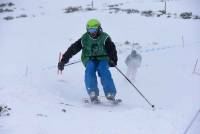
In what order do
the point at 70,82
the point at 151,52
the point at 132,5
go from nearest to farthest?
the point at 70,82 → the point at 151,52 → the point at 132,5

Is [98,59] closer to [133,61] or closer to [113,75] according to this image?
[133,61]

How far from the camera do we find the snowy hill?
8.13 meters

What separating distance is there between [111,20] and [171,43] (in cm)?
601

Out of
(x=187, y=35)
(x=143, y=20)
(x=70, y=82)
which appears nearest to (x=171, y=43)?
(x=187, y=35)

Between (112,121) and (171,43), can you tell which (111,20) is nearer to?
(171,43)

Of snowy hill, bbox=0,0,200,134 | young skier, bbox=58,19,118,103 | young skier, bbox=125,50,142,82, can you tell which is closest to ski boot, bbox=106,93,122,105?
young skier, bbox=58,19,118,103

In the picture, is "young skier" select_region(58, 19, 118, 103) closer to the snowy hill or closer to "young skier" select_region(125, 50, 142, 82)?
the snowy hill

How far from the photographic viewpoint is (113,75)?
46.4 feet

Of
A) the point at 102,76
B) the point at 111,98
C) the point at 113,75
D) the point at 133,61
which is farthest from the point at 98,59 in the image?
the point at 113,75

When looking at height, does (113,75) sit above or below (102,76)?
below

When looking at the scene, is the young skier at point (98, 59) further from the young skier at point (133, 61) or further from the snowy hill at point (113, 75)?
the young skier at point (133, 61)

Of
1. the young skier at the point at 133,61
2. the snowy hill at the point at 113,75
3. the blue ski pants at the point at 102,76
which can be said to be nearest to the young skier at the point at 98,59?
the blue ski pants at the point at 102,76

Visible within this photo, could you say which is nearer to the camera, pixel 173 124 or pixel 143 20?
pixel 173 124

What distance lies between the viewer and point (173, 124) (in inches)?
323
